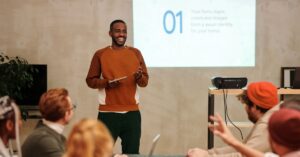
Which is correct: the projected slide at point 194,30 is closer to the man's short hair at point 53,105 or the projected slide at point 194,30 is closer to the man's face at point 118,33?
the man's face at point 118,33

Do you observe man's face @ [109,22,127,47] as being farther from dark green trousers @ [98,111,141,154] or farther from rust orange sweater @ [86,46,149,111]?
dark green trousers @ [98,111,141,154]

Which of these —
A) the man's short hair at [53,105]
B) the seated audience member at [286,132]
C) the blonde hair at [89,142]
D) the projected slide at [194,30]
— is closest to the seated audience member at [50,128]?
the man's short hair at [53,105]

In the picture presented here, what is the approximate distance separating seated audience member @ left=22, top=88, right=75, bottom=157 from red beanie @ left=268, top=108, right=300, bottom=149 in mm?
971

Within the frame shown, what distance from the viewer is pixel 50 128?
221cm

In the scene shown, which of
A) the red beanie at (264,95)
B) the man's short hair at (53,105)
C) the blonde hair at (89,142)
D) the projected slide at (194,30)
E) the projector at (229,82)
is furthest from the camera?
the projected slide at (194,30)

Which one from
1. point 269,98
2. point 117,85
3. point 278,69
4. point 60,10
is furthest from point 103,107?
point 278,69

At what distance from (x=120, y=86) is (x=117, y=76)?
0.30ft

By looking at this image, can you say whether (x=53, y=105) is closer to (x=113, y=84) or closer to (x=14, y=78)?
(x=113, y=84)

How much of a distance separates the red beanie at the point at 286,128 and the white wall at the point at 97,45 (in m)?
3.52

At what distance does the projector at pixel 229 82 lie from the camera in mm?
4023

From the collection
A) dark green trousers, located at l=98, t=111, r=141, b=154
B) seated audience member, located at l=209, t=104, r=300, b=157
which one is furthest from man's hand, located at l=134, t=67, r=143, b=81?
seated audience member, located at l=209, t=104, r=300, b=157

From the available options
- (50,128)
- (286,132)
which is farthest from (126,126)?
(286,132)

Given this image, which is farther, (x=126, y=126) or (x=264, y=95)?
(x=126, y=126)

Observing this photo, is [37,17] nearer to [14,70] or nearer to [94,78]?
[14,70]
